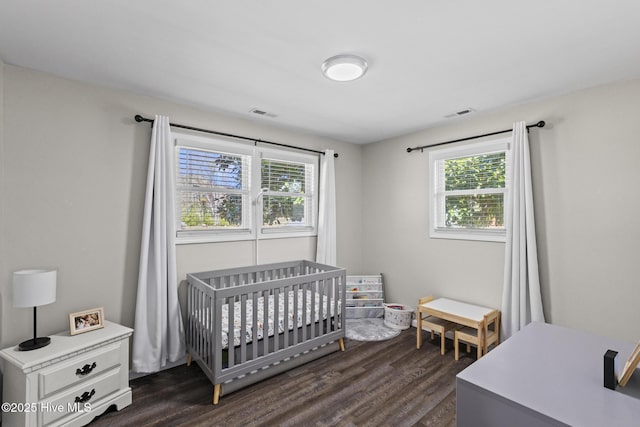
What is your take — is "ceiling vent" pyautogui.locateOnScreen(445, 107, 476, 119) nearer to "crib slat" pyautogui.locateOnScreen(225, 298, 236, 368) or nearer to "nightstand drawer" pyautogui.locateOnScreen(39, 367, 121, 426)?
"crib slat" pyautogui.locateOnScreen(225, 298, 236, 368)

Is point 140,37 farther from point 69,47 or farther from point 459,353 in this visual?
point 459,353

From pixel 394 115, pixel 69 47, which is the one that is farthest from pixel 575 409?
A: pixel 69 47

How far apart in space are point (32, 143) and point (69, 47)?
0.77 m

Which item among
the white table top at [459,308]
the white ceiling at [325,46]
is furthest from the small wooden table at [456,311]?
the white ceiling at [325,46]

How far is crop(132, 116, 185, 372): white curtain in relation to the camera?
97.5 inches

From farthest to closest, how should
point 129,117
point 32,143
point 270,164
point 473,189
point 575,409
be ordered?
point 270,164, point 473,189, point 129,117, point 32,143, point 575,409

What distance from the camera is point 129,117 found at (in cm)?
253

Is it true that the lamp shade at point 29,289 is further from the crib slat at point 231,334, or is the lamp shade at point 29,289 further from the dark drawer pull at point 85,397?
the crib slat at point 231,334

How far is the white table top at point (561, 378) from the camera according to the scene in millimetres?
922

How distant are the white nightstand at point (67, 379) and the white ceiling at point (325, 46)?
189cm

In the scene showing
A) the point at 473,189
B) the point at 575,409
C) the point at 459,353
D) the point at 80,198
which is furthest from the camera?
the point at 473,189

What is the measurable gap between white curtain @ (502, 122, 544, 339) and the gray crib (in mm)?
1568

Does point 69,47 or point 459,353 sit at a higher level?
point 69,47

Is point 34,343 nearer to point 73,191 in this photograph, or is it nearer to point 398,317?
point 73,191
